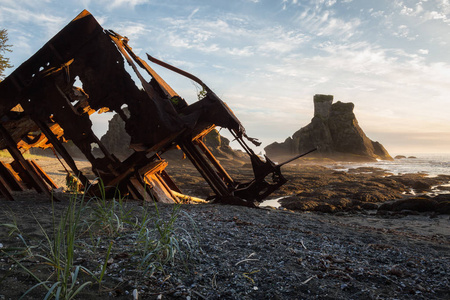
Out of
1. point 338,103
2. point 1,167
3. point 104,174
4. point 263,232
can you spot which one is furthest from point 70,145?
point 338,103

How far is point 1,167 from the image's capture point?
26.0 ft

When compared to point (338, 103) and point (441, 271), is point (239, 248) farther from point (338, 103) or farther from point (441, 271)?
point (338, 103)

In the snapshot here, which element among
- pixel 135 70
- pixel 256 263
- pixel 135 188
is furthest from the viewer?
pixel 135 188

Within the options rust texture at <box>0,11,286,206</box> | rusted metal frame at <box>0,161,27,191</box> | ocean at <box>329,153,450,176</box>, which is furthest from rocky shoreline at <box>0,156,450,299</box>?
ocean at <box>329,153,450,176</box>

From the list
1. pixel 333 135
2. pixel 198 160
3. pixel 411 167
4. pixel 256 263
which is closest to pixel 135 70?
pixel 198 160

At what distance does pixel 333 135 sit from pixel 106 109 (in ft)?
166

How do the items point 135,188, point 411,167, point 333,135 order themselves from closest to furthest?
point 135,188, point 411,167, point 333,135

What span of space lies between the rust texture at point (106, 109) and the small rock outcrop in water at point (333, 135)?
149ft

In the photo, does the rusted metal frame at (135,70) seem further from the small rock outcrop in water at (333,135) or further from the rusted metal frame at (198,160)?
the small rock outcrop in water at (333,135)

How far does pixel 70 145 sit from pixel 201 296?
38.9m

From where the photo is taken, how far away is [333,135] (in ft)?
173

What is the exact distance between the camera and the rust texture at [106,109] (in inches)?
246

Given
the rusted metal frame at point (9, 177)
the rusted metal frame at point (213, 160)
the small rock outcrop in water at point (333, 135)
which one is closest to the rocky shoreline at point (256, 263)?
the rusted metal frame at point (213, 160)

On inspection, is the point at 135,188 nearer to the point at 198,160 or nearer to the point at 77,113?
the point at 198,160
